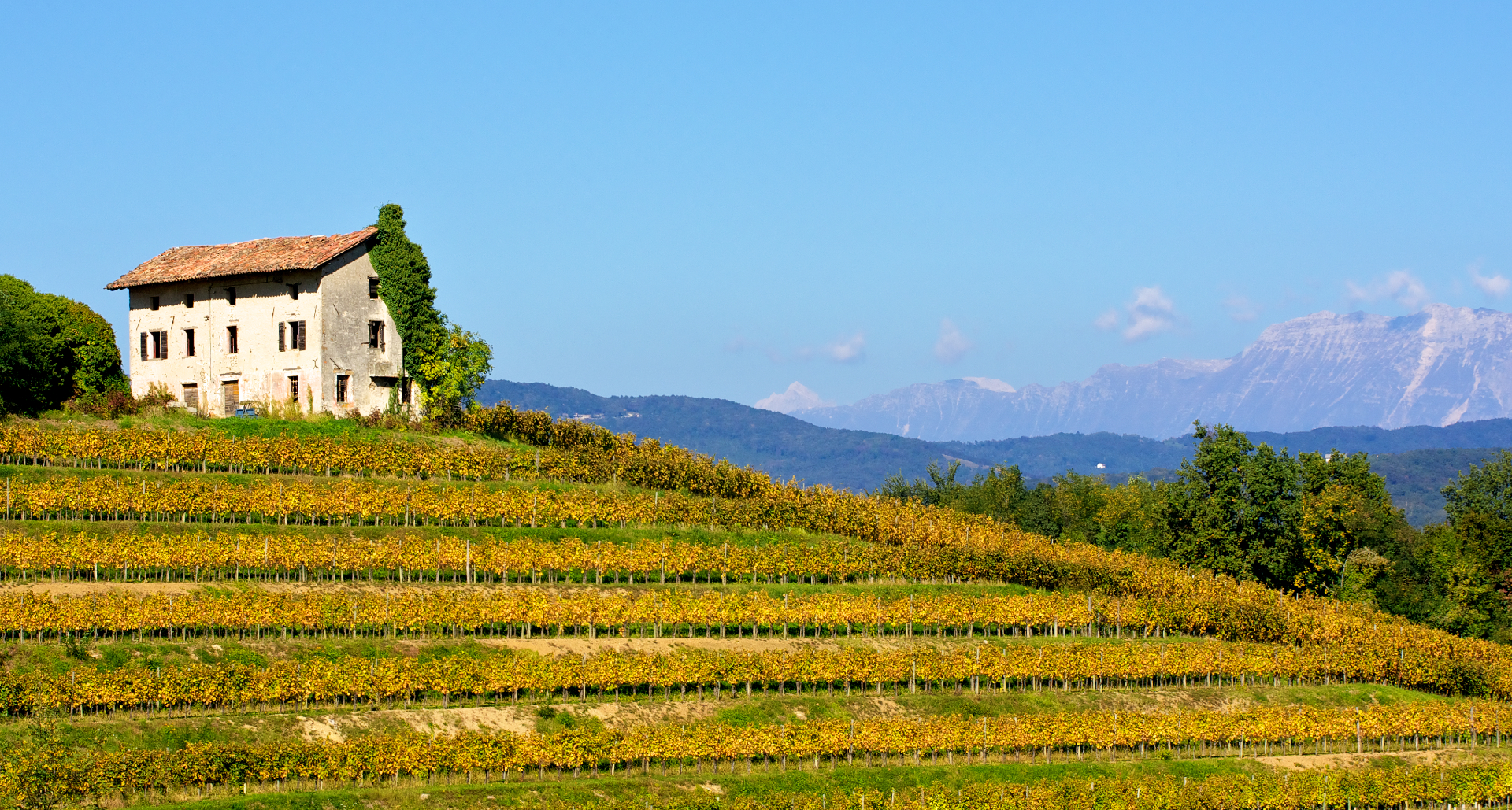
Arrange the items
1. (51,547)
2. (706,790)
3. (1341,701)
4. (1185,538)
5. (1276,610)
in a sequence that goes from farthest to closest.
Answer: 1. (1185,538)
2. (1276,610)
3. (1341,701)
4. (51,547)
5. (706,790)

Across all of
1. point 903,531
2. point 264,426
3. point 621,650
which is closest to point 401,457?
point 264,426

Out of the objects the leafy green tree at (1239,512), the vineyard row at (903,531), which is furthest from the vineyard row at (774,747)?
the leafy green tree at (1239,512)

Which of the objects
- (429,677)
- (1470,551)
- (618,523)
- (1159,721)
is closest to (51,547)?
(429,677)

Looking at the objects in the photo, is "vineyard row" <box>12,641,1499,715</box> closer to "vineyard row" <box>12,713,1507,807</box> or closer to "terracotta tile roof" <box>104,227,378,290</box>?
"vineyard row" <box>12,713,1507,807</box>

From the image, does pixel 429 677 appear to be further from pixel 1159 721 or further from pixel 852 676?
pixel 1159 721

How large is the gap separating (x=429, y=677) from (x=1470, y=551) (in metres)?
69.9

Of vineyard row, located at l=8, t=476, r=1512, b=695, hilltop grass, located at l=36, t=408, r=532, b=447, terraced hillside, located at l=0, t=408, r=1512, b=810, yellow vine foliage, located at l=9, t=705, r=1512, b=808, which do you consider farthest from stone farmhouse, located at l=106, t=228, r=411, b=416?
yellow vine foliage, located at l=9, t=705, r=1512, b=808

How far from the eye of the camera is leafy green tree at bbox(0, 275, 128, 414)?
75250mm

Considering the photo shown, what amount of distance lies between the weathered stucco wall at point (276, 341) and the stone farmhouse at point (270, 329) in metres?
0.04

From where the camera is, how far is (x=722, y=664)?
60.3 metres

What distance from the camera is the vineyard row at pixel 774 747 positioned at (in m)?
46.7

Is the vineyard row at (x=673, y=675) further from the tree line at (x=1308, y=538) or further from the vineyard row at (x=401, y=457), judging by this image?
the tree line at (x=1308, y=538)

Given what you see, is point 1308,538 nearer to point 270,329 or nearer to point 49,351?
point 270,329

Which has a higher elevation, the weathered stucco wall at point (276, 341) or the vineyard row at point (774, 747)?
the weathered stucco wall at point (276, 341)
